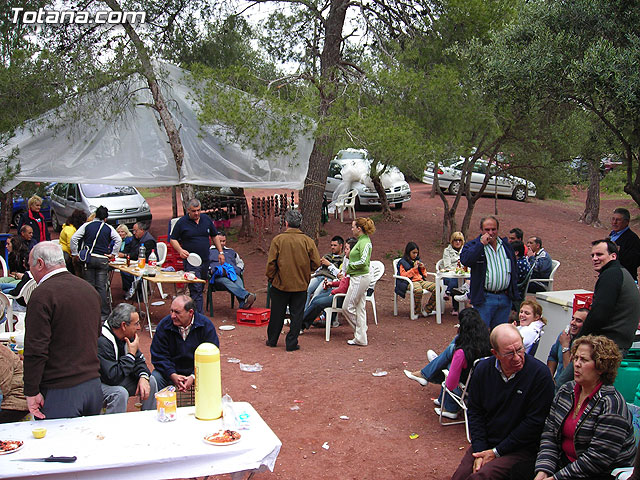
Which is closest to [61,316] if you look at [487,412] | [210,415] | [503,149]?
[210,415]

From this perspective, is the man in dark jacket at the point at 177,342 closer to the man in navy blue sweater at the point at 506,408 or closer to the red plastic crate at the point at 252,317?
the man in navy blue sweater at the point at 506,408

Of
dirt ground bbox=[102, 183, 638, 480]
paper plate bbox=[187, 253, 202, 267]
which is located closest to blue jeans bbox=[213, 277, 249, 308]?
dirt ground bbox=[102, 183, 638, 480]

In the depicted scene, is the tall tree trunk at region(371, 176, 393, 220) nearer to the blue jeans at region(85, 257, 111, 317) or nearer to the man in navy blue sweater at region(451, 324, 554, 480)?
the blue jeans at region(85, 257, 111, 317)

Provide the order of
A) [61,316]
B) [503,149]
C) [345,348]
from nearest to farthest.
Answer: [61,316] < [345,348] < [503,149]

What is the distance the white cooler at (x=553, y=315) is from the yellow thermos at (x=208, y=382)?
4180 mm

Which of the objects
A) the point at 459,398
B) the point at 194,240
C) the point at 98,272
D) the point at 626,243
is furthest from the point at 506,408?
the point at 98,272

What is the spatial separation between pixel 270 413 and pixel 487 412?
2.48m

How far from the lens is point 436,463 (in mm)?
4961

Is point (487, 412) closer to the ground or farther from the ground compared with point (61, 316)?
closer to the ground

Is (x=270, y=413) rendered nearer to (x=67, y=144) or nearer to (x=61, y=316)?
(x=61, y=316)

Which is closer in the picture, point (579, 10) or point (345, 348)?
point (579, 10)

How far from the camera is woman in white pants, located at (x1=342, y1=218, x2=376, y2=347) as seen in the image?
313 inches

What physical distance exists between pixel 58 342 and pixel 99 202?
47.0ft

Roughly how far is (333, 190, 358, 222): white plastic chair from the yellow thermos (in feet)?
46.1
